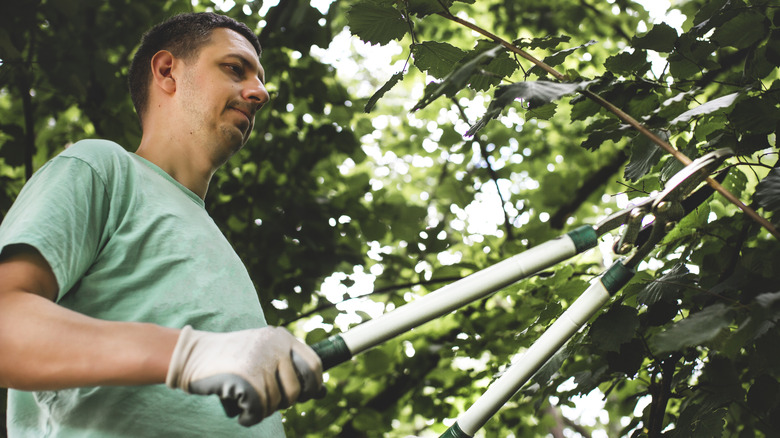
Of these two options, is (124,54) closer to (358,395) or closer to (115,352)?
(358,395)

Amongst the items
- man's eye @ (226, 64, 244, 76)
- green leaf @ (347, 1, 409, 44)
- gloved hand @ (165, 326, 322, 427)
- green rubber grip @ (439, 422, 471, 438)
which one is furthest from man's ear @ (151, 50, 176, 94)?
green rubber grip @ (439, 422, 471, 438)

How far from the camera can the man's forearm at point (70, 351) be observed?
3.26 feet

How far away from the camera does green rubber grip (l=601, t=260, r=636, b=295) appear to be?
1.35 m

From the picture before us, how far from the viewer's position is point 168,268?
1.42m

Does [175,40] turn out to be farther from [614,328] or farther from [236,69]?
[614,328]

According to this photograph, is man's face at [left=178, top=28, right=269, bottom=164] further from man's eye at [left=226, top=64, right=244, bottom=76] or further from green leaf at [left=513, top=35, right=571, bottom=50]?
green leaf at [left=513, top=35, right=571, bottom=50]

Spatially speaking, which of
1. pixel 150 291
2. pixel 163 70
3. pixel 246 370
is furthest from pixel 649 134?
pixel 163 70

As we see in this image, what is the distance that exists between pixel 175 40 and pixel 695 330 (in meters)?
1.78

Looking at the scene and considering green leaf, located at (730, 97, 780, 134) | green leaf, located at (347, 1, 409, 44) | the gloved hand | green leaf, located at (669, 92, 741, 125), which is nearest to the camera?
the gloved hand

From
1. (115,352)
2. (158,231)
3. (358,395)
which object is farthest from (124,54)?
(115,352)

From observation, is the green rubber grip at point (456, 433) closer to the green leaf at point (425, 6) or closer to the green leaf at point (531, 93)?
the green leaf at point (531, 93)

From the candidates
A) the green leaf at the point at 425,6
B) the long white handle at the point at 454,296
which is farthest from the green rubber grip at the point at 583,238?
the green leaf at the point at 425,6

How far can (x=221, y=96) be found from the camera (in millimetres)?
1915

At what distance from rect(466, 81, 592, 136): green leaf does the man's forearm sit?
0.78 metres
